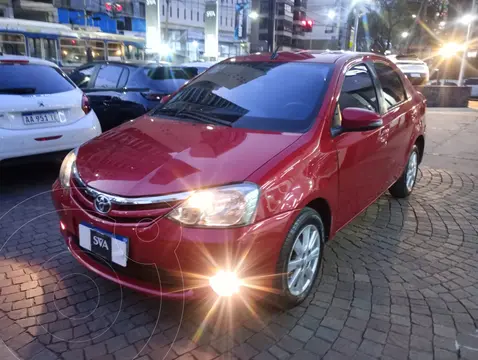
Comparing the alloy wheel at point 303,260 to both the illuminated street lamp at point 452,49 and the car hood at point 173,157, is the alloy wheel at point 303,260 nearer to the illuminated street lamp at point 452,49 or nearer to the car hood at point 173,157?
the car hood at point 173,157

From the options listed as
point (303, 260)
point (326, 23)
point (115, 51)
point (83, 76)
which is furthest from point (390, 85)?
point (326, 23)

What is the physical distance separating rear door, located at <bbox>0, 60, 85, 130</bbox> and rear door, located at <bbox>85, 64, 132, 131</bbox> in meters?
1.60

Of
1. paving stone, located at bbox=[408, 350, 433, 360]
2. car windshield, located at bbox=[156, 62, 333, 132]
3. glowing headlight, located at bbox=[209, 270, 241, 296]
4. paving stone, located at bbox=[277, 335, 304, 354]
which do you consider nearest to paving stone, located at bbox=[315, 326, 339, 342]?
paving stone, located at bbox=[277, 335, 304, 354]

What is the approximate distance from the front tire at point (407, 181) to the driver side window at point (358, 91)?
135 cm

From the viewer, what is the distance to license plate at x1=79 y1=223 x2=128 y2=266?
2.40 meters

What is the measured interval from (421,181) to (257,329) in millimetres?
4212

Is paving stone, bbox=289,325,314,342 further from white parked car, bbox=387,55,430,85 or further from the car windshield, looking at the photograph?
white parked car, bbox=387,55,430,85

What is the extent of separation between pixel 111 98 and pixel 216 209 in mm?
5425

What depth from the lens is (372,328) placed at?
263cm

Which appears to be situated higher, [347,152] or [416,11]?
[416,11]

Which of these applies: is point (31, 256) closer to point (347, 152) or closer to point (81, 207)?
point (81, 207)

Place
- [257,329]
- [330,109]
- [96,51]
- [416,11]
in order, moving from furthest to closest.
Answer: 1. [416,11]
2. [96,51]
3. [330,109]
4. [257,329]

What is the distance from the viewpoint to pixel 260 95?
340 centimetres

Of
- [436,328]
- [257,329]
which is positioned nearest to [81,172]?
[257,329]
